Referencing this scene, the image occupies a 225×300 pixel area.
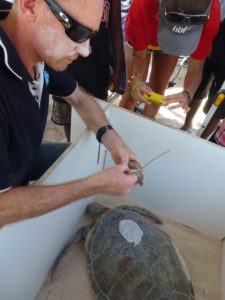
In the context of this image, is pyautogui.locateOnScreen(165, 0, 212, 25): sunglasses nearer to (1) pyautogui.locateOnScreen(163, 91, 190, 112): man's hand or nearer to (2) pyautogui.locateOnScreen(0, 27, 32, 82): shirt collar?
(1) pyautogui.locateOnScreen(163, 91, 190, 112): man's hand

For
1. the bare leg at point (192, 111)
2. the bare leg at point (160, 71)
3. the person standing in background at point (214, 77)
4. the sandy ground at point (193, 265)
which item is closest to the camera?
the sandy ground at point (193, 265)

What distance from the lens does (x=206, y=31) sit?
3.45 ft

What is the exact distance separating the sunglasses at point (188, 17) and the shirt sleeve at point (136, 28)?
17 centimetres

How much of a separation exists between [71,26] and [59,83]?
1.13 ft

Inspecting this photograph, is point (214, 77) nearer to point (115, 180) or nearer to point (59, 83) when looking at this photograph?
point (59, 83)

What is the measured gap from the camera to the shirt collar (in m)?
0.54

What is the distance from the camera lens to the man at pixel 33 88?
53cm

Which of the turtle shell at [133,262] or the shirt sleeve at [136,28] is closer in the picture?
the turtle shell at [133,262]

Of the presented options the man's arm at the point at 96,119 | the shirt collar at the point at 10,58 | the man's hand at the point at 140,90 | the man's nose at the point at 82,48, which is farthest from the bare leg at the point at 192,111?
the shirt collar at the point at 10,58

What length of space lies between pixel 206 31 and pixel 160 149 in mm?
493

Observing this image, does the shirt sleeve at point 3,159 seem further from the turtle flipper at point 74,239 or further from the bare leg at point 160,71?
the bare leg at point 160,71

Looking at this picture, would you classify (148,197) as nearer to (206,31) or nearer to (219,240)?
(219,240)

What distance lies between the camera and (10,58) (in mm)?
550

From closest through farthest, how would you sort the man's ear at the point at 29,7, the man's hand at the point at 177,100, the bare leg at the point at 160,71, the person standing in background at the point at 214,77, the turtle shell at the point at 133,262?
the man's ear at the point at 29,7, the turtle shell at the point at 133,262, the man's hand at the point at 177,100, the person standing in background at the point at 214,77, the bare leg at the point at 160,71
